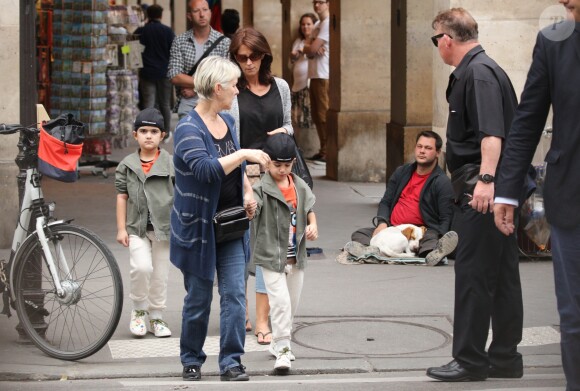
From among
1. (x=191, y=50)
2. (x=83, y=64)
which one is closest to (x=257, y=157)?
(x=191, y=50)

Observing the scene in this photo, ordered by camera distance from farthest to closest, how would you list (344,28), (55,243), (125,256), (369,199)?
(344,28), (369,199), (125,256), (55,243)

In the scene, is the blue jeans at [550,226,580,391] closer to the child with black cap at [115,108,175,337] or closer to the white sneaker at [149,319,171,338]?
the child with black cap at [115,108,175,337]

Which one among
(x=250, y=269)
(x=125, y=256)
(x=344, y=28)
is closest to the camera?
(x=250, y=269)

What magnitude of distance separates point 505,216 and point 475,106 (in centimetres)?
87

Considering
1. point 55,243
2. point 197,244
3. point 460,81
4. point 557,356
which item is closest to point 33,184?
point 55,243

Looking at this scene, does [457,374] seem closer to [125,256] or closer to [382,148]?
[125,256]

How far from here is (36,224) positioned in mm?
7074

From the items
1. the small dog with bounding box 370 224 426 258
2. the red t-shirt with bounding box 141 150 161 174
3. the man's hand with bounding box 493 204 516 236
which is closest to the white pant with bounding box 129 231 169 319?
the red t-shirt with bounding box 141 150 161 174

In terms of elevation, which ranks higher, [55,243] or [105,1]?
[105,1]

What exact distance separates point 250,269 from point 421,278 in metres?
2.11

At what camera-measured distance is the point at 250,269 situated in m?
7.65

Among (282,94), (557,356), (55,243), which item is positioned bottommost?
(557,356)

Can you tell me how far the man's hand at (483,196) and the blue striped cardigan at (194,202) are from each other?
1252mm

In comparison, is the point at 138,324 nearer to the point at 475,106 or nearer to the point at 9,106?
the point at 475,106
